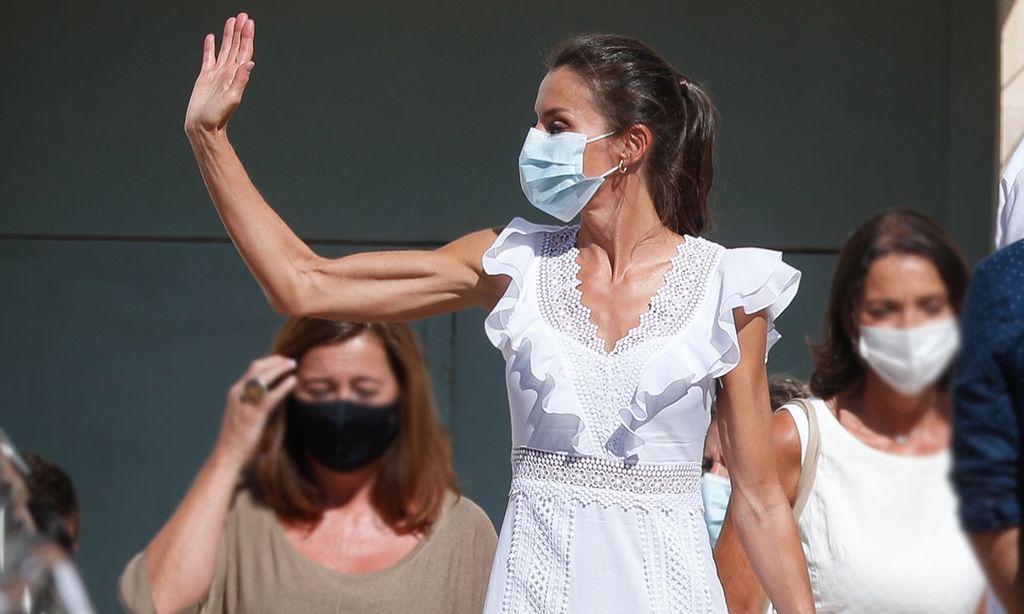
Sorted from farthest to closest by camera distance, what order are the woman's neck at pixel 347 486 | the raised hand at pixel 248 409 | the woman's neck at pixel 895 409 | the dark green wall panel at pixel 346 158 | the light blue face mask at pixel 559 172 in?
the dark green wall panel at pixel 346 158 → the light blue face mask at pixel 559 172 → the woman's neck at pixel 895 409 → the woman's neck at pixel 347 486 → the raised hand at pixel 248 409

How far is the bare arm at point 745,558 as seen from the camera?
3.26 meters

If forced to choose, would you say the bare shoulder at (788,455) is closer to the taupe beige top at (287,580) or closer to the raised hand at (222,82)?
the taupe beige top at (287,580)

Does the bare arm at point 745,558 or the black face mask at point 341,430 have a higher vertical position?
the black face mask at point 341,430

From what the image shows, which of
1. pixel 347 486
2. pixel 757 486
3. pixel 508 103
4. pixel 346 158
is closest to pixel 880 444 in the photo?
pixel 757 486

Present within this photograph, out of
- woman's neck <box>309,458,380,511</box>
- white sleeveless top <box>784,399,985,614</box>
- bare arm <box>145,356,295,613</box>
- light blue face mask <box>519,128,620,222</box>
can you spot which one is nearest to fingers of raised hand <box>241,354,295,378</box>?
bare arm <box>145,356,295,613</box>

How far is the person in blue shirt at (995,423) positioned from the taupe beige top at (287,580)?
0.95 m

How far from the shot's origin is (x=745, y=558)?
131 inches

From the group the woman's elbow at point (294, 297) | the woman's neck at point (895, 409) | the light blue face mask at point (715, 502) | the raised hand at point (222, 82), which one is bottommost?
the light blue face mask at point (715, 502)

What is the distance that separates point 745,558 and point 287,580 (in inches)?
40.6

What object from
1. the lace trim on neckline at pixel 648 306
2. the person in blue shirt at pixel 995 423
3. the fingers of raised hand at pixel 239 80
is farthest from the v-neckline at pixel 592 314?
the person in blue shirt at pixel 995 423

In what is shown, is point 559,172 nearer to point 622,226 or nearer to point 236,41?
point 622,226

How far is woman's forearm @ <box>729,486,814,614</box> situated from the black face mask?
0.76 meters

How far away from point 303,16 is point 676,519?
323 centimetres

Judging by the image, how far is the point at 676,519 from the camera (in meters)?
3.02
